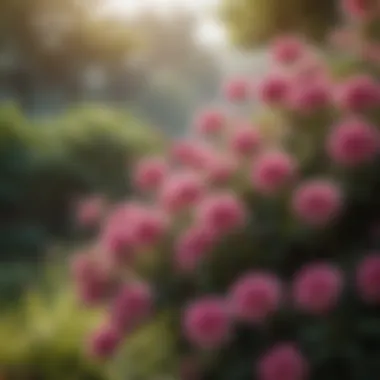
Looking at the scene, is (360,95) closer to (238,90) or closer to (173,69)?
(238,90)

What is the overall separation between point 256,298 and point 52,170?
66 centimetres

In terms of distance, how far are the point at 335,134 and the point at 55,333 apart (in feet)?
1.99

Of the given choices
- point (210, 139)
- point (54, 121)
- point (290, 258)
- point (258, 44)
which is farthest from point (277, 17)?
point (290, 258)

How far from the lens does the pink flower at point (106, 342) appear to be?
3.96 ft

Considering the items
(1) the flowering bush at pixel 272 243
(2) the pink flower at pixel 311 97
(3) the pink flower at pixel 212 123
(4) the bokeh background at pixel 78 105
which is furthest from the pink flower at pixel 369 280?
(4) the bokeh background at pixel 78 105

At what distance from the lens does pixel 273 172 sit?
1.12m

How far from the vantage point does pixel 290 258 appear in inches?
44.1

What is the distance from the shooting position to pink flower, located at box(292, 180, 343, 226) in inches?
42.4

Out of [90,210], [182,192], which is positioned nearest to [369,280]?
[182,192]

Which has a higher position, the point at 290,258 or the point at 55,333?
the point at 55,333

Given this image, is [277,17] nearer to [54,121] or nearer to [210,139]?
[210,139]

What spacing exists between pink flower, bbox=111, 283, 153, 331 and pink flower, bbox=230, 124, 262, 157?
0.22 meters

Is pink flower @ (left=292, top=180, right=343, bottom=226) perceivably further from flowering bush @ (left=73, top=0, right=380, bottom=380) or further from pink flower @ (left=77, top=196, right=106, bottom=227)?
pink flower @ (left=77, top=196, right=106, bottom=227)

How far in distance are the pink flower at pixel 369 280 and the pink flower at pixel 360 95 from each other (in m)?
0.20
